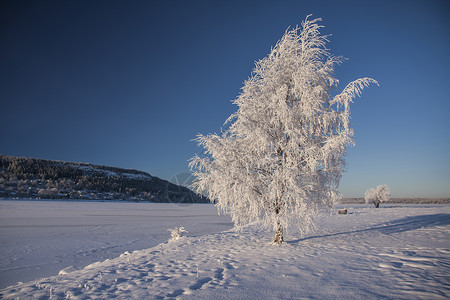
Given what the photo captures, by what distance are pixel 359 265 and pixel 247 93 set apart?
6739 mm

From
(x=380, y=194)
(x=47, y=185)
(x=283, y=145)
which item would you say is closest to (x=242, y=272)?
(x=283, y=145)

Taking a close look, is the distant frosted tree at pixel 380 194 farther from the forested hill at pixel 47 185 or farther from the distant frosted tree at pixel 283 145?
the forested hill at pixel 47 185

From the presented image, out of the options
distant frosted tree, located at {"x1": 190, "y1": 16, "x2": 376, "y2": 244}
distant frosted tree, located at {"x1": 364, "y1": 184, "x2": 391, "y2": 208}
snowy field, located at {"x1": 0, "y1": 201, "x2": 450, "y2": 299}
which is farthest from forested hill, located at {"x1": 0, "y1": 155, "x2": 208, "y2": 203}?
distant frosted tree, located at {"x1": 364, "y1": 184, "x2": 391, "y2": 208}

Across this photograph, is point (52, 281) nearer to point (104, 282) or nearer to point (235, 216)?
point (104, 282)

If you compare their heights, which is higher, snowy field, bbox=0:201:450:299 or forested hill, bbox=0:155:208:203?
forested hill, bbox=0:155:208:203

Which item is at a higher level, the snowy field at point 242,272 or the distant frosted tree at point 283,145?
the distant frosted tree at point 283,145

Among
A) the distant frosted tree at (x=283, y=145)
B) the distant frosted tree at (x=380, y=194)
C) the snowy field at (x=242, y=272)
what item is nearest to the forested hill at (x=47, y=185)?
the snowy field at (x=242, y=272)

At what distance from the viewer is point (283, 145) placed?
28.8 ft

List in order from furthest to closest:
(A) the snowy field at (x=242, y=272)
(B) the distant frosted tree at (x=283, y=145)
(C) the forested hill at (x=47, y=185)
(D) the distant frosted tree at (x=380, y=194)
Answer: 1. (D) the distant frosted tree at (x=380, y=194)
2. (C) the forested hill at (x=47, y=185)
3. (B) the distant frosted tree at (x=283, y=145)
4. (A) the snowy field at (x=242, y=272)

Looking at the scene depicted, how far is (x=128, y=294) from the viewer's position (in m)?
4.00

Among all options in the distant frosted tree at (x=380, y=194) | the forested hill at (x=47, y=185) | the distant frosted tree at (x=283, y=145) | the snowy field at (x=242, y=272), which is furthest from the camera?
the distant frosted tree at (x=380, y=194)

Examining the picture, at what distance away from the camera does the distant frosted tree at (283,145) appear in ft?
25.7

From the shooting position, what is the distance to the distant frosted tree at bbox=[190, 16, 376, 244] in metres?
7.84

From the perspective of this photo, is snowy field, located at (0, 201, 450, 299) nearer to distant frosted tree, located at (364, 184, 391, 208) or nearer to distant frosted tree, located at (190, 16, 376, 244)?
distant frosted tree, located at (190, 16, 376, 244)
